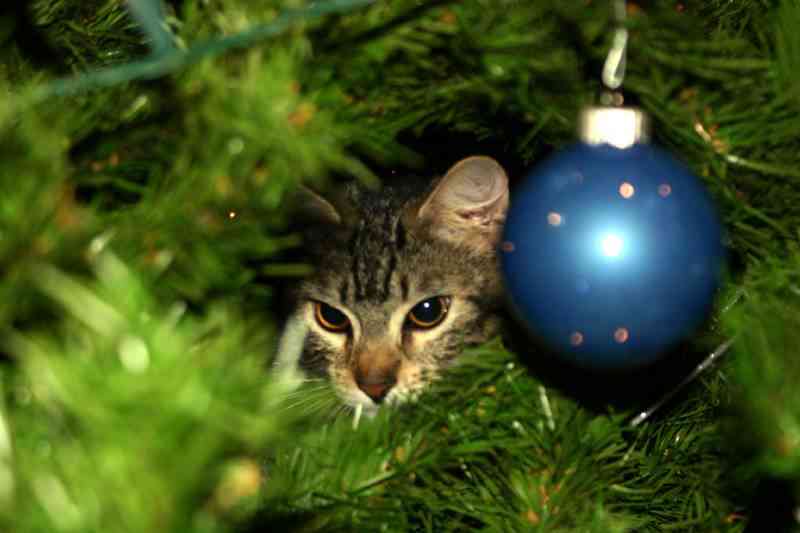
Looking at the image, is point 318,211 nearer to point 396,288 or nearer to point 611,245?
point 396,288

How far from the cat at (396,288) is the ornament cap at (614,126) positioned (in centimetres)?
54

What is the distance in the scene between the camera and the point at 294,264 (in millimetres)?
616

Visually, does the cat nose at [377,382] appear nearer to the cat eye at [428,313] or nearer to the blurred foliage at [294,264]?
the cat eye at [428,313]

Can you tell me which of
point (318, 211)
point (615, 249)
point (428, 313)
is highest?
point (615, 249)

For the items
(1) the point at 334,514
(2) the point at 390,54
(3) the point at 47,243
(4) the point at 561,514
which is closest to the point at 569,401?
(4) the point at 561,514

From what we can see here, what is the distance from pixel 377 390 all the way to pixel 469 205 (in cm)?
28

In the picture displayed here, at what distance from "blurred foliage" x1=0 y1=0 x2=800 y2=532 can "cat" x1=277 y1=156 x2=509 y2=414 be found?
0.32 metres

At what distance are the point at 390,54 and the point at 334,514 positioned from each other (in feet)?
1.01

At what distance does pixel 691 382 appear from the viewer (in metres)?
0.82

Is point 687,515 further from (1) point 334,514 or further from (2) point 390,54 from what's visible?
(2) point 390,54

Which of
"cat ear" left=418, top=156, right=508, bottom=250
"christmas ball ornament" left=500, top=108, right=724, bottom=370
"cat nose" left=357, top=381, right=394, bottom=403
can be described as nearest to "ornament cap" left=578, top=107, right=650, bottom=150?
"christmas ball ornament" left=500, top=108, right=724, bottom=370

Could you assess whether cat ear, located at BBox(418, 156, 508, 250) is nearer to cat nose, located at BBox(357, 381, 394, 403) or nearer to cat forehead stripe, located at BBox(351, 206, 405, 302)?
cat forehead stripe, located at BBox(351, 206, 405, 302)

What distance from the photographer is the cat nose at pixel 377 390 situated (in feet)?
3.73

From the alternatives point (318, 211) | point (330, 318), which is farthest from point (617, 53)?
point (330, 318)
